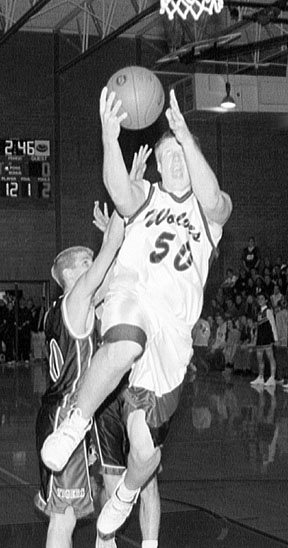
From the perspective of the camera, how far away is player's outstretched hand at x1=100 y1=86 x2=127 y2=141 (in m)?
4.29

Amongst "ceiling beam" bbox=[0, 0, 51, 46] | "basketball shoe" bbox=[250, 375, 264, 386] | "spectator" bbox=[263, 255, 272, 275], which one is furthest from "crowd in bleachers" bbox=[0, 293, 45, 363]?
"basketball shoe" bbox=[250, 375, 264, 386]

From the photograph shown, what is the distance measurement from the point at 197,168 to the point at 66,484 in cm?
159

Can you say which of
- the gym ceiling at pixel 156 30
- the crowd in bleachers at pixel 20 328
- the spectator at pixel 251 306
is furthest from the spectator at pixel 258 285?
the crowd in bleachers at pixel 20 328

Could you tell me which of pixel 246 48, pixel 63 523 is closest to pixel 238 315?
pixel 246 48

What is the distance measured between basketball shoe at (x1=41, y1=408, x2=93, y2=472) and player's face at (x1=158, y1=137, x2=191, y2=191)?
1152mm

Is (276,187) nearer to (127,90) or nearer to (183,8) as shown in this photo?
(183,8)

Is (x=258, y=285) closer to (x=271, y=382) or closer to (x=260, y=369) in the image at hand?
(x=260, y=369)

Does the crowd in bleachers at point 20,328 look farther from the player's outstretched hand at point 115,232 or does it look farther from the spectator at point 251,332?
the player's outstretched hand at point 115,232

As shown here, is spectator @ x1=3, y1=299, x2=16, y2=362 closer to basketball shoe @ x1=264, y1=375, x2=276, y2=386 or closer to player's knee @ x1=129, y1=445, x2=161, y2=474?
basketball shoe @ x1=264, y1=375, x2=276, y2=386

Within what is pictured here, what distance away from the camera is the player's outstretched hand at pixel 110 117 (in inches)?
169

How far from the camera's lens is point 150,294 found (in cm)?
439

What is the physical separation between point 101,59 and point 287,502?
59.2ft

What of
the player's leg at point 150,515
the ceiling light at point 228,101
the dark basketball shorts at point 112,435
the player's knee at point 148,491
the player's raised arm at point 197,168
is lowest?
the player's leg at point 150,515

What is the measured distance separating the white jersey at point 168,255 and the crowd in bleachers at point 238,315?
41.0 ft
